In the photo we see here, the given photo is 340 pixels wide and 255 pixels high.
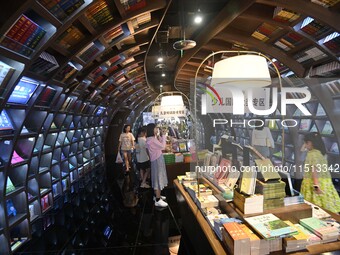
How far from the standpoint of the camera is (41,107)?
12.7ft

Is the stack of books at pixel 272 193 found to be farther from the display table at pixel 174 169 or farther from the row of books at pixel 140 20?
the display table at pixel 174 169

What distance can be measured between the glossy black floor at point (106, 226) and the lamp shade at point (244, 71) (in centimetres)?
257

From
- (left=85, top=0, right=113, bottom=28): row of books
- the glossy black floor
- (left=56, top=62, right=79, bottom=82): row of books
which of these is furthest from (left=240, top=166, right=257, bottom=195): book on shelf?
(left=56, top=62, right=79, bottom=82): row of books

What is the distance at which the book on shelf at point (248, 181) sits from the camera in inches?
85.2

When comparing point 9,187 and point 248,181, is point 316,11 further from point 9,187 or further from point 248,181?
point 9,187

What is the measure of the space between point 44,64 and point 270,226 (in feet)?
11.0

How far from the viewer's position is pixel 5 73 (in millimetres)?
2562

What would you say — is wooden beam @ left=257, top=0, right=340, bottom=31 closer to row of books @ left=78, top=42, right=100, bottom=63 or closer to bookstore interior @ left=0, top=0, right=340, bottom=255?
bookstore interior @ left=0, top=0, right=340, bottom=255

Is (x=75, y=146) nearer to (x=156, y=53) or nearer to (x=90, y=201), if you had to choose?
(x=90, y=201)

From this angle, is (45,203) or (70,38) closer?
(70,38)

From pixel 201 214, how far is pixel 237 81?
161cm

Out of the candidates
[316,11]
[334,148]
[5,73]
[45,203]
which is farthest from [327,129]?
[45,203]

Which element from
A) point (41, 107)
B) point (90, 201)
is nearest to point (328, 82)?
point (41, 107)

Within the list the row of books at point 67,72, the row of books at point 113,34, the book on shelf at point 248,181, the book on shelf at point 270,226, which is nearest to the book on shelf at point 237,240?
the book on shelf at point 270,226
